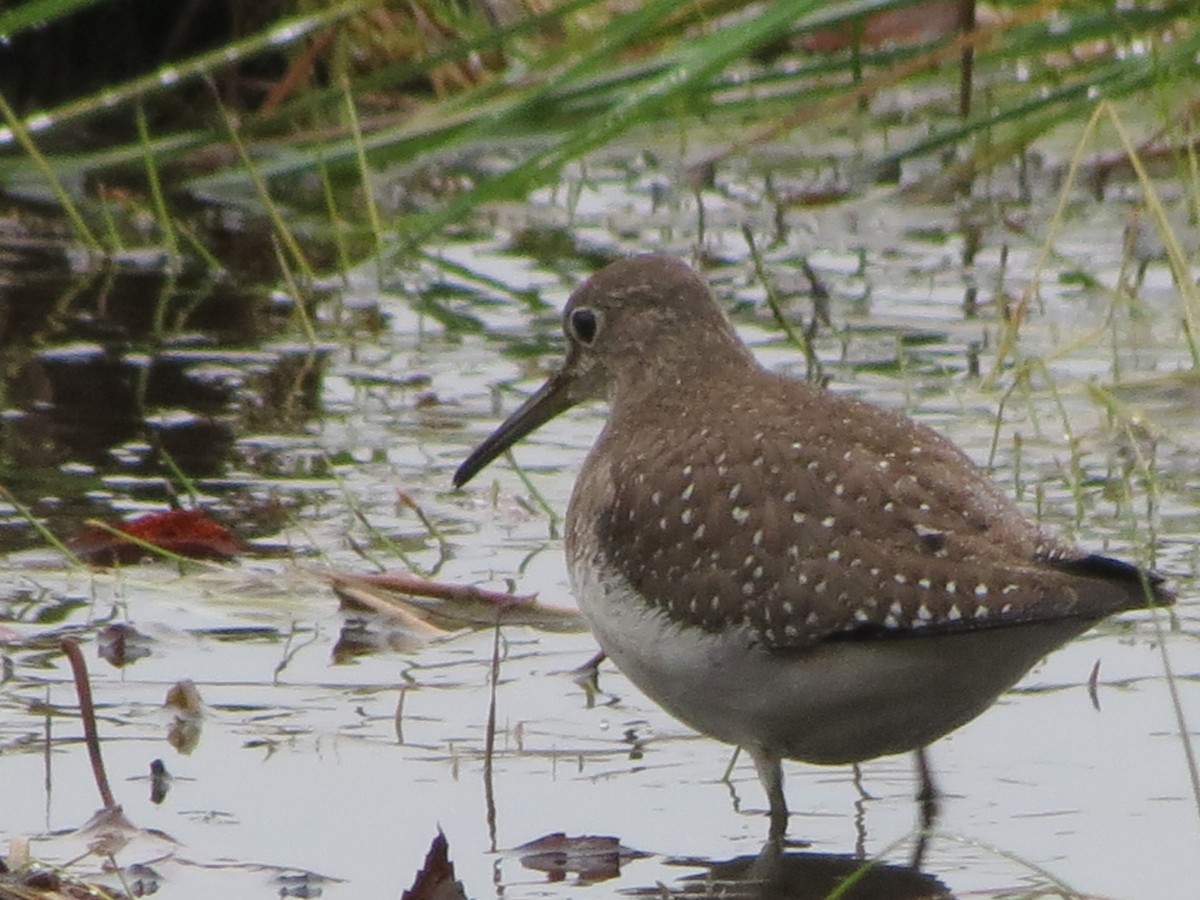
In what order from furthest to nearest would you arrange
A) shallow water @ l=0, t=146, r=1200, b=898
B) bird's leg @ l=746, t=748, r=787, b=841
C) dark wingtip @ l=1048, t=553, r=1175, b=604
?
bird's leg @ l=746, t=748, r=787, b=841 → shallow water @ l=0, t=146, r=1200, b=898 → dark wingtip @ l=1048, t=553, r=1175, b=604

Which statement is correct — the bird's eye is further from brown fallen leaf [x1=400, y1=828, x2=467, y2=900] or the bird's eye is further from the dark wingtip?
brown fallen leaf [x1=400, y1=828, x2=467, y2=900]

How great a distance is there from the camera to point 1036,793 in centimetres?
473

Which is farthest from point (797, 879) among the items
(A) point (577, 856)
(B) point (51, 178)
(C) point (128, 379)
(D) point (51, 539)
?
(B) point (51, 178)

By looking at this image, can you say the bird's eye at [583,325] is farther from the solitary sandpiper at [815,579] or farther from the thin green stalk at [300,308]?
the thin green stalk at [300,308]

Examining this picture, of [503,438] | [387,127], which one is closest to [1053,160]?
[387,127]

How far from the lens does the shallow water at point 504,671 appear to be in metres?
4.46

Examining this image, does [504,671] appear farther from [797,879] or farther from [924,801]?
[797,879]

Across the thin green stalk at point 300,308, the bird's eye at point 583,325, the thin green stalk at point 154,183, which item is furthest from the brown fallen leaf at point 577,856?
the thin green stalk at point 154,183

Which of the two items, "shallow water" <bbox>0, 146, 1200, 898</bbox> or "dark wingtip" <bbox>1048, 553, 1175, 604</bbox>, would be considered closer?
"dark wingtip" <bbox>1048, 553, 1175, 604</bbox>

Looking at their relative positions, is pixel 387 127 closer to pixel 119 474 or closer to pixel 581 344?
pixel 119 474

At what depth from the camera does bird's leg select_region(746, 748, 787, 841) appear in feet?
15.1

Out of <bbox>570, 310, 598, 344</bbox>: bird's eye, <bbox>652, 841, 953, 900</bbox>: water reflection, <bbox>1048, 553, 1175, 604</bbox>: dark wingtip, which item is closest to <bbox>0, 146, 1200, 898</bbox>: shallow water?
<bbox>652, 841, 953, 900</bbox>: water reflection

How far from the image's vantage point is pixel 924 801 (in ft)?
15.5

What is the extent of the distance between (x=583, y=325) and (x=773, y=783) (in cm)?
158
